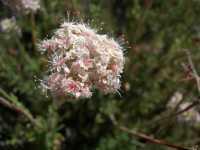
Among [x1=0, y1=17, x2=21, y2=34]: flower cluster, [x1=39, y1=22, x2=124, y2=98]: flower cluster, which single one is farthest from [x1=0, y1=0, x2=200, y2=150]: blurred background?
[x1=39, y1=22, x2=124, y2=98]: flower cluster

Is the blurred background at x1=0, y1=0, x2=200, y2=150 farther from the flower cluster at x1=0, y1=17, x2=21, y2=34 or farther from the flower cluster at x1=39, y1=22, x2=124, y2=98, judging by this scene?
the flower cluster at x1=39, y1=22, x2=124, y2=98

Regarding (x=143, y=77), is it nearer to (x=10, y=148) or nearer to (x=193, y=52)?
(x=193, y=52)

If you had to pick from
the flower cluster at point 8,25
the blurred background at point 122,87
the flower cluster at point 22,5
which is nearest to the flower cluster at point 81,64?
the flower cluster at point 22,5

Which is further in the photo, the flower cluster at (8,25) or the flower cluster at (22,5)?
the flower cluster at (8,25)

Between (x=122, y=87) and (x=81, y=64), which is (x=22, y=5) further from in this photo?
(x=122, y=87)

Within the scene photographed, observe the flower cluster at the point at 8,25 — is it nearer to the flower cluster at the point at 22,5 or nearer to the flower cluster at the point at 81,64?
the flower cluster at the point at 22,5

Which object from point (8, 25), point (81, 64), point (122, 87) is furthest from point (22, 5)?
point (122, 87)

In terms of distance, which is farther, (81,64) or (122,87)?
(122,87)
